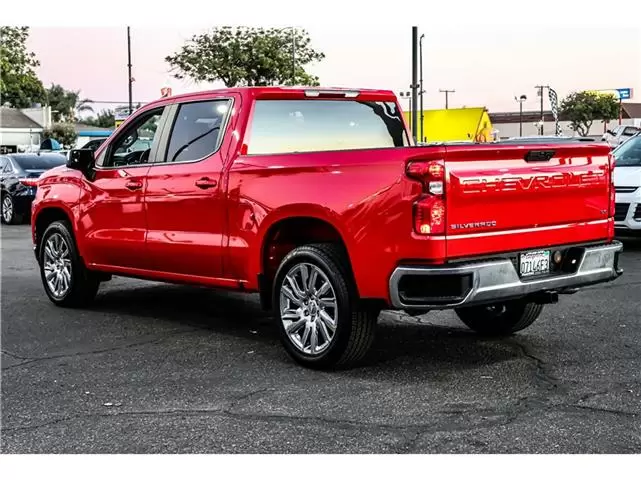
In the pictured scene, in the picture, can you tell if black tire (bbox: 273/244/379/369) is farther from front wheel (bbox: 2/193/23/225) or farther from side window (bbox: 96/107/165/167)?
front wheel (bbox: 2/193/23/225)

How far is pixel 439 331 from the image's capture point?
727cm

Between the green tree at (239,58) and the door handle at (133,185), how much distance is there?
127ft

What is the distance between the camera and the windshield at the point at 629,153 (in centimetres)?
1328

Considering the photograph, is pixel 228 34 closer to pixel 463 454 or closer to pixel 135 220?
pixel 135 220

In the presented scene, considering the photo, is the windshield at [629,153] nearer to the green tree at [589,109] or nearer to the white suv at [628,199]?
the white suv at [628,199]

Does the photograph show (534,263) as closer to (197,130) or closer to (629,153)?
(197,130)

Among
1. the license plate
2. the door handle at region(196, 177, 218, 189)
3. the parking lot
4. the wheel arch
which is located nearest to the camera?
the parking lot

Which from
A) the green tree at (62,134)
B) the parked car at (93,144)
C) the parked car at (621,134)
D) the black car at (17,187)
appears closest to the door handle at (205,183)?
the parked car at (93,144)

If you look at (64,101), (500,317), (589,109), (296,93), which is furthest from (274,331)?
(64,101)

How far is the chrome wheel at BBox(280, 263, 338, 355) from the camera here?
5922 mm

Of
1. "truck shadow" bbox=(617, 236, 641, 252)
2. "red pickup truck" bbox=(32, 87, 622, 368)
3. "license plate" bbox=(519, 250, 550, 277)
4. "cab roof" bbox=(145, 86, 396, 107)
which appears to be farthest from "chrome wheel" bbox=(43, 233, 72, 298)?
"truck shadow" bbox=(617, 236, 641, 252)

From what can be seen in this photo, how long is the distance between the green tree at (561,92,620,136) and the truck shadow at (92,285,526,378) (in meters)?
107

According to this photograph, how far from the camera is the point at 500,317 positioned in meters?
7.03

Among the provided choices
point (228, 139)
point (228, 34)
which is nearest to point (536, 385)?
point (228, 139)
